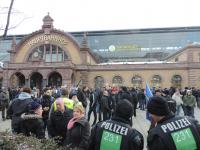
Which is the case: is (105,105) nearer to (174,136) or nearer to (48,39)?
(174,136)

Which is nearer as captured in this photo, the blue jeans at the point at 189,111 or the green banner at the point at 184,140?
the green banner at the point at 184,140

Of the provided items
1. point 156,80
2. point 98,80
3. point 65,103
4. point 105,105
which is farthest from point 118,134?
point 98,80

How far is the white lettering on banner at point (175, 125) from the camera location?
418 cm

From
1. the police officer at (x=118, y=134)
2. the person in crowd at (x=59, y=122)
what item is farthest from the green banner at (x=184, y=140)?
the person in crowd at (x=59, y=122)

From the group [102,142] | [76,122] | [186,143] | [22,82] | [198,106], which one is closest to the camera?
[186,143]

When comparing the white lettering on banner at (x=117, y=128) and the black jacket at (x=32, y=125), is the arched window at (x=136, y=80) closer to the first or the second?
the black jacket at (x=32, y=125)

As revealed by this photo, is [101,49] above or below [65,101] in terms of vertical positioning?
above

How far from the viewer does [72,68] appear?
1912 inches

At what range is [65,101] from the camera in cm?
879

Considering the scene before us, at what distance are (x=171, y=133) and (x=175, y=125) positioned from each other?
0.43 ft

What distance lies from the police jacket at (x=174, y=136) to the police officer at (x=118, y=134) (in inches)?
13.2

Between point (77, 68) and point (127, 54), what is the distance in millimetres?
16812

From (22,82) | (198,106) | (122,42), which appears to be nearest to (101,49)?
(122,42)

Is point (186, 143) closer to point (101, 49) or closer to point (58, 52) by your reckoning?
point (58, 52)
